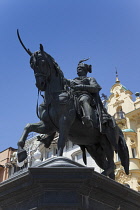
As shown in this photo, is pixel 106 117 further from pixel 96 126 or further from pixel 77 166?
pixel 77 166

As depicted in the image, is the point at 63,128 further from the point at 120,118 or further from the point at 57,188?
the point at 120,118

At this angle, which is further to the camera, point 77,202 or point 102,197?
point 102,197

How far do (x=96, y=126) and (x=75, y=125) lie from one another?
21.6 inches

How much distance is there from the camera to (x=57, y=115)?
26.9ft

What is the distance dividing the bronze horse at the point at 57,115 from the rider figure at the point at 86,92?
0.87ft

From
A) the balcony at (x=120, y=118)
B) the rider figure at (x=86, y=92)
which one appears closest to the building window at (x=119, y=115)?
the balcony at (x=120, y=118)

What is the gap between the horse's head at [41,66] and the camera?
8.41 metres

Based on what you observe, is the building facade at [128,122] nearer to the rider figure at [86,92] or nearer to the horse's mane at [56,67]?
the rider figure at [86,92]

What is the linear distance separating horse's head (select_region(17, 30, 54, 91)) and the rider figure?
93 cm

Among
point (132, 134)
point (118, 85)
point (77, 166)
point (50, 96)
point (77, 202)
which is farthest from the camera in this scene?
point (118, 85)

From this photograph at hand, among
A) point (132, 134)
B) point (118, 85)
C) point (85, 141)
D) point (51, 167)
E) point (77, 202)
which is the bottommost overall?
point (77, 202)

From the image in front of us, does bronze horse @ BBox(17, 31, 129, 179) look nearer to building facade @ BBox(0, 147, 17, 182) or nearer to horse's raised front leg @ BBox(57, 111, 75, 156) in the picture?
horse's raised front leg @ BBox(57, 111, 75, 156)

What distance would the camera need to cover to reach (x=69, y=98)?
8484 mm

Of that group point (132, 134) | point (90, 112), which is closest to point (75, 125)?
point (90, 112)
